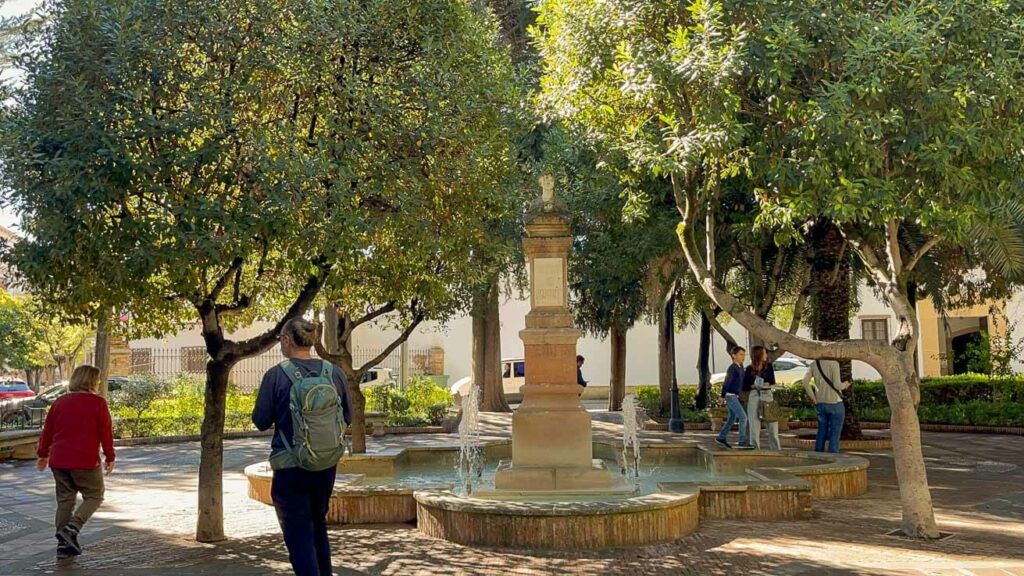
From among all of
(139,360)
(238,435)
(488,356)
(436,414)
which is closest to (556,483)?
(436,414)

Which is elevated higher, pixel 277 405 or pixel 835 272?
pixel 835 272

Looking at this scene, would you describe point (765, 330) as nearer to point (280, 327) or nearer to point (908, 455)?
point (908, 455)

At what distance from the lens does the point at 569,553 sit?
24.8 ft

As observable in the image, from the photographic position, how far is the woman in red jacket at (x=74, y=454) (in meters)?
7.50

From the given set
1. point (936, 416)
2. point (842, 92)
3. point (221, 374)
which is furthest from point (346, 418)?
point (936, 416)

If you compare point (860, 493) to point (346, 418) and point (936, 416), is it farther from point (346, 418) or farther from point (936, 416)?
point (936, 416)

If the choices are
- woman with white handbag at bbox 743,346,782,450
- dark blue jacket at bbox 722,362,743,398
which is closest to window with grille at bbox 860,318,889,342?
dark blue jacket at bbox 722,362,743,398

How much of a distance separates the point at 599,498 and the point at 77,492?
4668mm

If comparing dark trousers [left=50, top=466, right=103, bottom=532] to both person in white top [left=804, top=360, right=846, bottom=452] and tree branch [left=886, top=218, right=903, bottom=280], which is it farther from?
person in white top [left=804, top=360, right=846, bottom=452]

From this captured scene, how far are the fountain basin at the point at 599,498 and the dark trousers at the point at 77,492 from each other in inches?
90.6

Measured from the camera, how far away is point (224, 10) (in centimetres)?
801

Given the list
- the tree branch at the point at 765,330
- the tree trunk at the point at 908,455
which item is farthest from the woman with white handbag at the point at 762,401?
the tree trunk at the point at 908,455

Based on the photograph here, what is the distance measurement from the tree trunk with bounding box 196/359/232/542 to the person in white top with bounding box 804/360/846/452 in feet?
27.1

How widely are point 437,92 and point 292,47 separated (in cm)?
142
